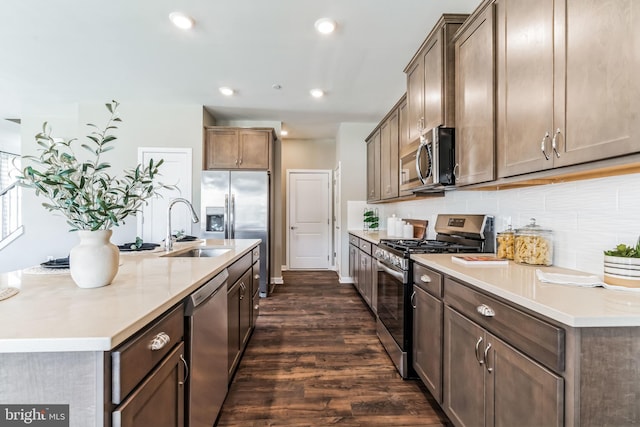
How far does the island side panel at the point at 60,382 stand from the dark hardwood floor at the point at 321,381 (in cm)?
121

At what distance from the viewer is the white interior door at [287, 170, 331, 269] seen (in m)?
6.07

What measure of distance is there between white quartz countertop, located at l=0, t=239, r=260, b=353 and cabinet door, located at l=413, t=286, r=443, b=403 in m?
1.26

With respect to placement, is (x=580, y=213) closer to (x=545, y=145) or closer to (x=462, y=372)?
(x=545, y=145)

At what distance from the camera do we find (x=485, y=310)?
4.02 ft

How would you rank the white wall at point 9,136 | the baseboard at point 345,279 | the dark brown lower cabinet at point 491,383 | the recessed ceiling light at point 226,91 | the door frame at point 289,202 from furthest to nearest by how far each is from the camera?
the door frame at point 289,202 → the white wall at point 9,136 → the baseboard at point 345,279 → the recessed ceiling light at point 226,91 → the dark brown lower cabinet at point 491,383

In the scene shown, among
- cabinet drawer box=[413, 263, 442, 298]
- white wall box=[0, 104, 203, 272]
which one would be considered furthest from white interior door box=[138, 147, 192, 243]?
cabinet drawer box=[413, 263, 442, 298]

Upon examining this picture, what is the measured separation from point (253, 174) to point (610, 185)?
373cm

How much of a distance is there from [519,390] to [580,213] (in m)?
0.95

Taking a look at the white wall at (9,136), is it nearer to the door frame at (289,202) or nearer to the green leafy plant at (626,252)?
the door frame at (289,202)

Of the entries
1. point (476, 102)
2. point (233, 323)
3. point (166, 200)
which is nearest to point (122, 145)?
point (166, 200)

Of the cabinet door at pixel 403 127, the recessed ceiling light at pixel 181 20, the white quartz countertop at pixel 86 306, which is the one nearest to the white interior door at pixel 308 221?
the cabinet door at pixel 403 127

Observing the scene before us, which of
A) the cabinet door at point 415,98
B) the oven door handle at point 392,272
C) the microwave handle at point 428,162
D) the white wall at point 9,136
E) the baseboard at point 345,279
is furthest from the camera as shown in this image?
the white wall at point 9,136

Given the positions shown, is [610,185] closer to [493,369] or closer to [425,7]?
[493,369]

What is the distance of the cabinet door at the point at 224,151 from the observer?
4.41 metres
